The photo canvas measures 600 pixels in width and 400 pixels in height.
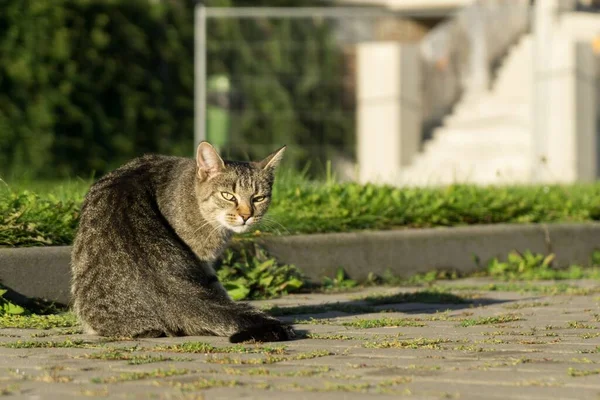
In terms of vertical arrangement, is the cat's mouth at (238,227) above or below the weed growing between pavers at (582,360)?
above

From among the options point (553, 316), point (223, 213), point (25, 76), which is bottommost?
point (553, 316)

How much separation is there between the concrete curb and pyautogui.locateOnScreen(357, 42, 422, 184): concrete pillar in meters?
8.23

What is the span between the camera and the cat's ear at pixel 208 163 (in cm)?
697

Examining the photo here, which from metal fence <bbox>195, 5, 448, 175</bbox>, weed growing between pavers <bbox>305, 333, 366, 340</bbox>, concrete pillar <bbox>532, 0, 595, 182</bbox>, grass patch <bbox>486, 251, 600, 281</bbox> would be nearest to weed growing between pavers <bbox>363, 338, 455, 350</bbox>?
weed growing between pavers <bbox>305, 333, 366, 340</bbox>

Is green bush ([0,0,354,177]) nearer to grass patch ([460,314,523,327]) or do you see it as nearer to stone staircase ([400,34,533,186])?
stone staircase ([400,34,533,186])

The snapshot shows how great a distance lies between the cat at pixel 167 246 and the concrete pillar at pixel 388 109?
1176cm

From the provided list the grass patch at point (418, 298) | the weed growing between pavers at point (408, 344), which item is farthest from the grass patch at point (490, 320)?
the grass patch at point (418, 298)

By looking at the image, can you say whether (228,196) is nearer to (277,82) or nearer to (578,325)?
(578,325)

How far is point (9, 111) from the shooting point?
18.8 m

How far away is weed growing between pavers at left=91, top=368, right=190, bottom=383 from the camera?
190 inches

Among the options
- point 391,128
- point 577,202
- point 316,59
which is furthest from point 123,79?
point 577,202

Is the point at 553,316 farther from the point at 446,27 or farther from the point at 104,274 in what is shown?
the point at 446,27

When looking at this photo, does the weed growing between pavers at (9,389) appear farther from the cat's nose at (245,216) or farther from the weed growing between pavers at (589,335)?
the weed growing between pavers at (589,335)

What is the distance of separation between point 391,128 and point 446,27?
7.86ft
